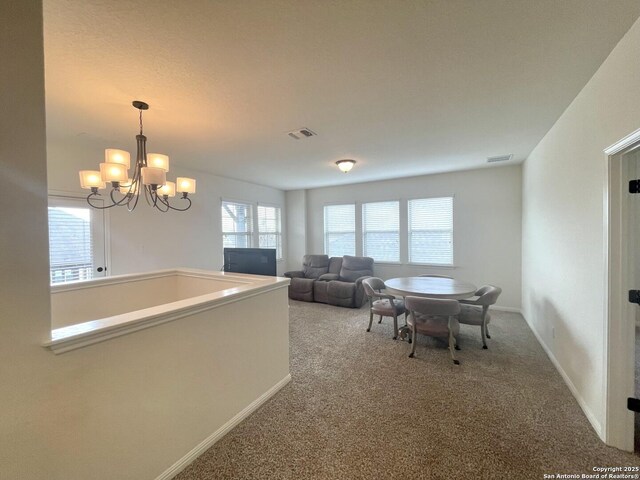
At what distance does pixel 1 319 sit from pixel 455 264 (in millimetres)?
5870

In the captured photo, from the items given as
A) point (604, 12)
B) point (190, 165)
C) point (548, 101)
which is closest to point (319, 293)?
point (190, 165)

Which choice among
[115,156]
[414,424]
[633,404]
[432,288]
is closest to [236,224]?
[115,156]

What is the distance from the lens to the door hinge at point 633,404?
1712 millimetres

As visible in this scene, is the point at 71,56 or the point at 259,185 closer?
the point at 71,56

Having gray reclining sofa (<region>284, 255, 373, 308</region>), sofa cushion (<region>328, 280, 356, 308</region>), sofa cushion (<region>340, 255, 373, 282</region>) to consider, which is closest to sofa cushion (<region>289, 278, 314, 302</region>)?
gray reclining sofa (<region>284, 255, 373, 308</region>)

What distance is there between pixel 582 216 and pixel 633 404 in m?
1.37

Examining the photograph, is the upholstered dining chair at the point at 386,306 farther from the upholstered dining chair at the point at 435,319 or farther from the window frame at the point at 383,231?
the window frame at the point at 383,231

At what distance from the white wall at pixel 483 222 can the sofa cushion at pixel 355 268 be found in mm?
744

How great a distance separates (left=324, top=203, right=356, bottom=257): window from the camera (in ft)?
21.4

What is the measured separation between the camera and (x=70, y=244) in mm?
3461

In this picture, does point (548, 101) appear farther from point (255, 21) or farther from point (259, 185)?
point (259, 185)

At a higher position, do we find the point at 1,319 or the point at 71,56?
the point at 71,56

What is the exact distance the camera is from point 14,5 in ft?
3.43

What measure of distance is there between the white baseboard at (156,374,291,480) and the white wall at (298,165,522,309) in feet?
14.0
